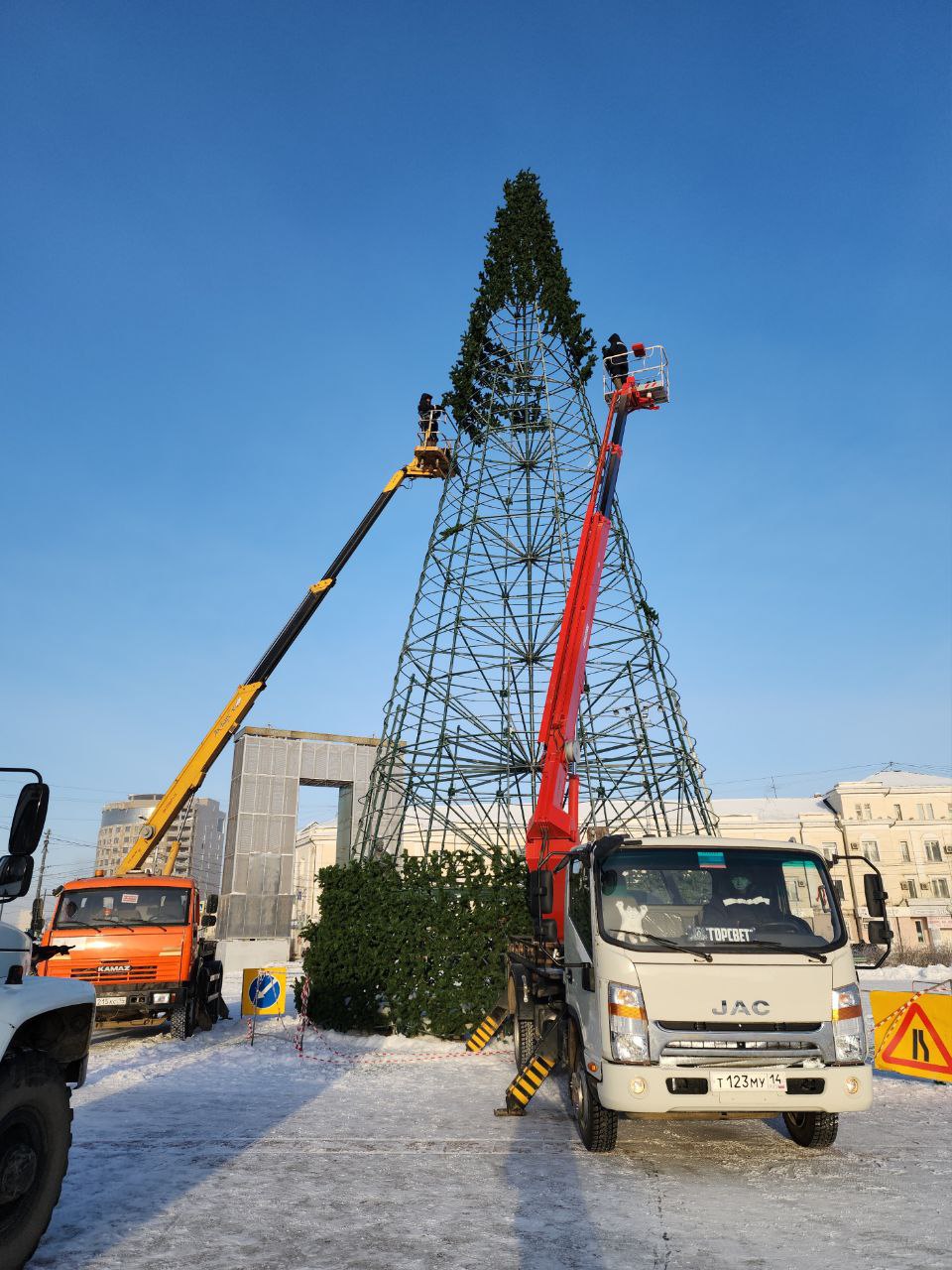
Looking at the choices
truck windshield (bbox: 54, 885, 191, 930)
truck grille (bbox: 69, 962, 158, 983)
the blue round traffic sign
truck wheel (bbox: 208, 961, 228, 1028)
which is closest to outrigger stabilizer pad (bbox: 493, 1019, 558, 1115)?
the blue round traffic sign

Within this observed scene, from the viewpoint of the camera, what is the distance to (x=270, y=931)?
120ft

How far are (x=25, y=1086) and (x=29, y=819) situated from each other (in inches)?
55.7

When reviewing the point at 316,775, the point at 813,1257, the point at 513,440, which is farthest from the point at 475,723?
the point at 316,775

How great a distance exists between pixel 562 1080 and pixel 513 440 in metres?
16.0

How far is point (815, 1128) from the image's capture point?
7145mm

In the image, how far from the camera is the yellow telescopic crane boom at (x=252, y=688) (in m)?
20.8

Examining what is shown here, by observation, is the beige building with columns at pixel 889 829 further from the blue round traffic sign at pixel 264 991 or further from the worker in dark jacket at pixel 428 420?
the blue round traffic sign at pixel 264 991

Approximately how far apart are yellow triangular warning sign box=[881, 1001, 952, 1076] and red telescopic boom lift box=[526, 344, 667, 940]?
451 centimetres

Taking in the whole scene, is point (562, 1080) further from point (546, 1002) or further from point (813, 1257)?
point (813, 1257)

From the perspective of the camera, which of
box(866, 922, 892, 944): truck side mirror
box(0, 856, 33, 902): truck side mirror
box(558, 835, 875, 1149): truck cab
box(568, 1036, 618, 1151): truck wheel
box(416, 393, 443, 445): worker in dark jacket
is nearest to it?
box(0, 856, 33, 902): truck side mirror

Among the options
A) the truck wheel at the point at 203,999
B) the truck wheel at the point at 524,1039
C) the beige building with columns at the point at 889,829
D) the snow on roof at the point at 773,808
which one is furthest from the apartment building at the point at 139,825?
the truck wheel at the point at 524,1039

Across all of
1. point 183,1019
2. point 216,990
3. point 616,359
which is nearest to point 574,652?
point 616,359

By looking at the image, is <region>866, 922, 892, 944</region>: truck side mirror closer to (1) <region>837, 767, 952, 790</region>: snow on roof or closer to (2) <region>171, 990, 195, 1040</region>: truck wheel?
(2) <region>171, 990, 195, 1040</region>: truck wheel

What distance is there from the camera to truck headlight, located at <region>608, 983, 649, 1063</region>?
251 inches
